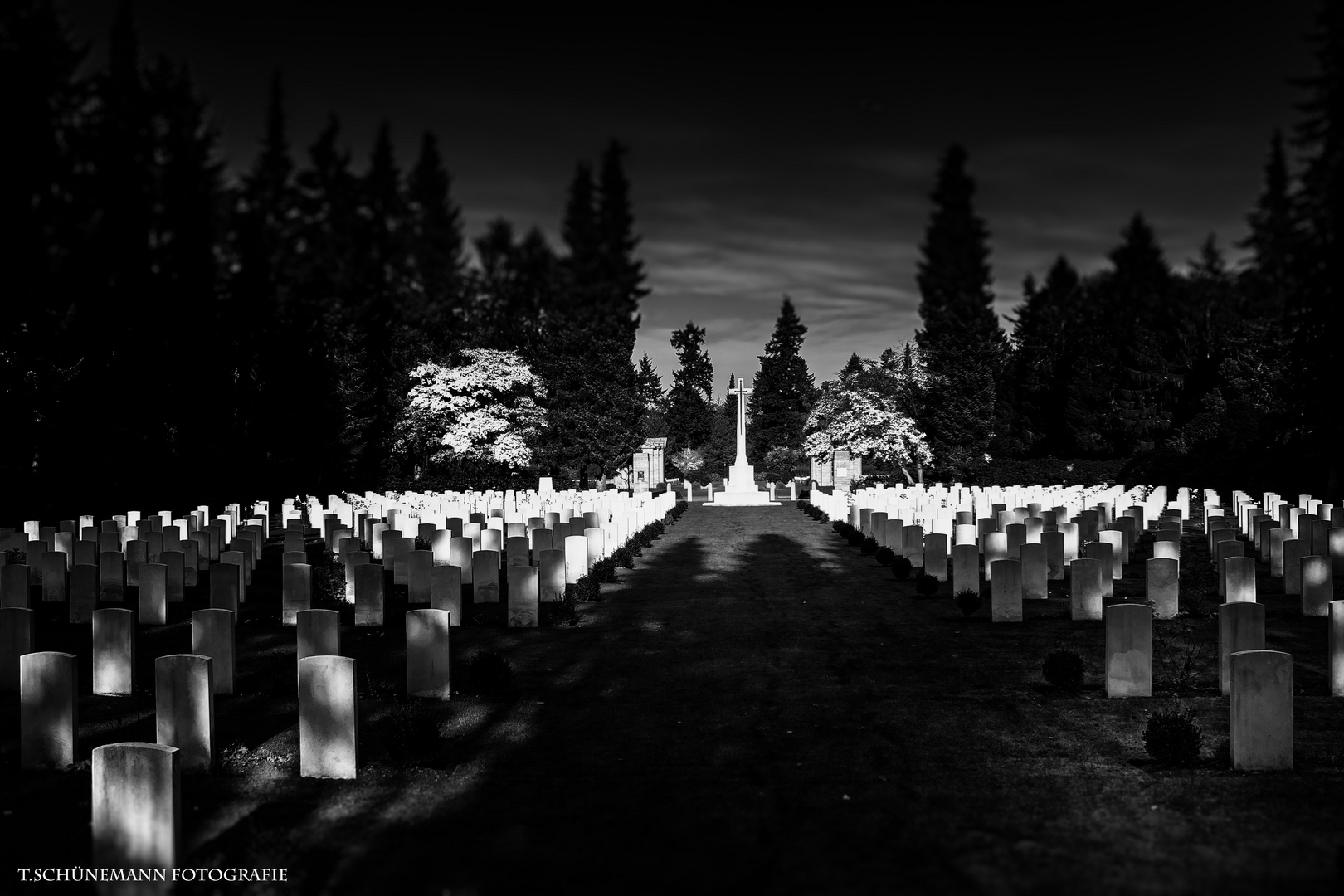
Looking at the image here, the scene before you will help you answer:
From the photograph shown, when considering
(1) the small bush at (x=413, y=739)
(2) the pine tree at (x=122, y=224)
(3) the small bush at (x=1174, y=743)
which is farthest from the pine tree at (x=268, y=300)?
(3) the small bush at (x=1174, y=743)

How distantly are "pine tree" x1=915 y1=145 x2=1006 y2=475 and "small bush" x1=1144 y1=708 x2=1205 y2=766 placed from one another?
175ft

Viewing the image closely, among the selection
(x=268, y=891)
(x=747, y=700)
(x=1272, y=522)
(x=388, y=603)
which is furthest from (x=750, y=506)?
(x=268, y=891)

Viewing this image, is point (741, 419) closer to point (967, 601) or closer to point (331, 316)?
point (331, 316)

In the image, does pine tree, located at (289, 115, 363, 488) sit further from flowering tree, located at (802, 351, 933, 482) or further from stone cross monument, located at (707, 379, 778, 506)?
flowering tree, located at (802, 351, 933, 482)

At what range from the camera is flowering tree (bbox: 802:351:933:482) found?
58.9 meters

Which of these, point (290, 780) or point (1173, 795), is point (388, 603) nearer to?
point (290, 780)

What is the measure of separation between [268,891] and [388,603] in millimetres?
10350

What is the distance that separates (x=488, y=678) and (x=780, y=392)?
9052cm

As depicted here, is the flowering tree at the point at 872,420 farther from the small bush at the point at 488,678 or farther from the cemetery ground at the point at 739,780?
the small bush at the point at 488,678

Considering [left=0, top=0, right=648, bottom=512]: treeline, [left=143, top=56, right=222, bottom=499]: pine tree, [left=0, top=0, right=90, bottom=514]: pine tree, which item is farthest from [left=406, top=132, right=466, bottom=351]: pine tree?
[left=0, top=0, right=90, bottom=514]: pine tree

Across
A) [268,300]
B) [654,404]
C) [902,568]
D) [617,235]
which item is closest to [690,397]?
[654,404]

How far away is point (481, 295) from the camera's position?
5819cm

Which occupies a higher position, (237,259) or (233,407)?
(237,259)

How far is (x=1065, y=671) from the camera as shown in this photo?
9.33m
